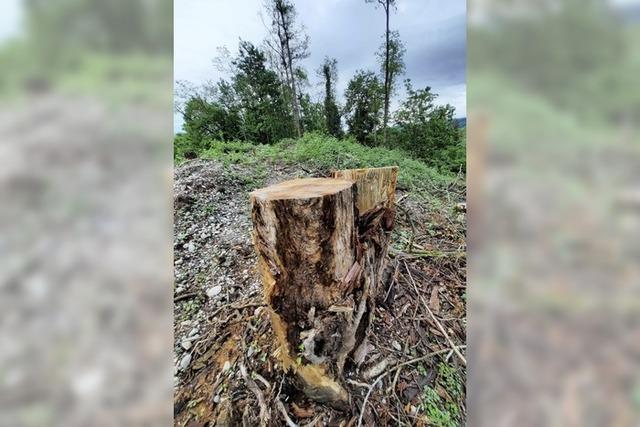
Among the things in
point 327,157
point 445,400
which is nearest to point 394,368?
point 445,400

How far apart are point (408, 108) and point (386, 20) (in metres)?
0.46

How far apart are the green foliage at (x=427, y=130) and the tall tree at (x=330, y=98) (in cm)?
35

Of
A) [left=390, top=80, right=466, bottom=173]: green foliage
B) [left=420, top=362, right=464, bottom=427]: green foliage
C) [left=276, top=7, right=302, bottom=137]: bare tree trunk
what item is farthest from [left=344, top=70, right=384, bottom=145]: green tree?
[left=420, top=362, right=464, bottom=427]: green foliage

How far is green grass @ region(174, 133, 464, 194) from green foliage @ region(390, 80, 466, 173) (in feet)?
0.20

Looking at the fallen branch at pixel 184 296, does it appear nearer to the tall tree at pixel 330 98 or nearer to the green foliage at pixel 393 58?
the tall tree at pixel 330 98

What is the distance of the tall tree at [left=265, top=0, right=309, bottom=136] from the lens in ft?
4.45

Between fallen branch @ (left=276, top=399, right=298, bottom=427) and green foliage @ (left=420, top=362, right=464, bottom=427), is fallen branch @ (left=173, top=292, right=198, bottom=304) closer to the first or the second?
fallen branch @ (left=276, top=399, right=298, bottom=427)
